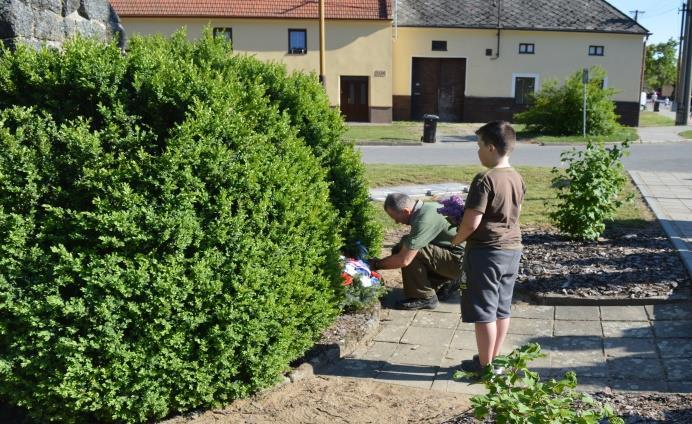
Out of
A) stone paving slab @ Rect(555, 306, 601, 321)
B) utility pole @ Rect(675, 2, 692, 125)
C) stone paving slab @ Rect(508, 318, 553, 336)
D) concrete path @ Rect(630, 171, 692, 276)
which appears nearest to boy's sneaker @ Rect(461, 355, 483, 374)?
stone paving slab @ Rect(508, 318, 553, 336)

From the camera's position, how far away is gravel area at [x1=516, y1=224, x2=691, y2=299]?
19.5ft

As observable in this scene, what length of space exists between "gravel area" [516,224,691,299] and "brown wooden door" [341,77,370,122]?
24.0 meters

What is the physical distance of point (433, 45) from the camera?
32406 mm

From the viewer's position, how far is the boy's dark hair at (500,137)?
13.4ft

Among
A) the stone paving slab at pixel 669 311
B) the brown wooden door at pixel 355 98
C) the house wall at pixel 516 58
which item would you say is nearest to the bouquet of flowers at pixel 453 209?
the stone paving slab at pixel 669 311

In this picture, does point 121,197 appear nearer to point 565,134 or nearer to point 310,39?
point 565,134

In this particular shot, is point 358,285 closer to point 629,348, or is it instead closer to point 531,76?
point 629,348

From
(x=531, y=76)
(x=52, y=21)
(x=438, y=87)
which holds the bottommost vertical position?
(x=438, y=87)

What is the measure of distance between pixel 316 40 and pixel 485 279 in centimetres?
2789

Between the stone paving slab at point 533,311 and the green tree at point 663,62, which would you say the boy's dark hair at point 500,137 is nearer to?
the stone paving slab at point 533,311

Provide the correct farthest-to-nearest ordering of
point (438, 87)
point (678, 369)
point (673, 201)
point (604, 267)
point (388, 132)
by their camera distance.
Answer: point (438, 87)
point (388, 132)
point (673, 201)
point (604, 267)
point (678, 369)

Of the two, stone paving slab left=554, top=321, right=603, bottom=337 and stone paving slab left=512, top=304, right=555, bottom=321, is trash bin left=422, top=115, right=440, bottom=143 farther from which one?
stone paving slab left=554, top=321, right=603, bottom=337

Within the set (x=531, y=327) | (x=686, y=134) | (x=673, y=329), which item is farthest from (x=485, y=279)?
(x=686, y=134)

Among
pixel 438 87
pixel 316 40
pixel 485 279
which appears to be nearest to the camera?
pixel 485 279
